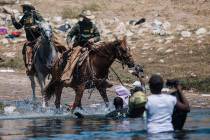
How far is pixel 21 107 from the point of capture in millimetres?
21344

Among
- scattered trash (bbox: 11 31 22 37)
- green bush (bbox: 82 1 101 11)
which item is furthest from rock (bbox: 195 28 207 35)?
green bush (bbox: 82 1 101 11)

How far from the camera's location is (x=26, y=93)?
25719mm

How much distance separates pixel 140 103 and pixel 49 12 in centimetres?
2745

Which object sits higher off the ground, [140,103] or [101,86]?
[140,103]

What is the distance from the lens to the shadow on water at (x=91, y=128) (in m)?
13.6

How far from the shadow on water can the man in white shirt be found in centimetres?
12

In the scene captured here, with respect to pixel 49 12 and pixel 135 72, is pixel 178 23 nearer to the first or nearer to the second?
pixel 49 12

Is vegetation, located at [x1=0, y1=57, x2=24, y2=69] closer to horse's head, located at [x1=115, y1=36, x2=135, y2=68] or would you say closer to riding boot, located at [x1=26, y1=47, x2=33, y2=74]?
riding boot, located at [x1=26, y1=47, x2=33, y2=74]

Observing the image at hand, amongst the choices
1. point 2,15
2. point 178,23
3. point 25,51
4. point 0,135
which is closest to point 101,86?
point 25,51

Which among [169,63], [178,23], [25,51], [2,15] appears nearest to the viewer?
[25,51]

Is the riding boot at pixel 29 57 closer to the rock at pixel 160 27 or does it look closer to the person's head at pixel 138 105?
the person's head at pixel 138 105

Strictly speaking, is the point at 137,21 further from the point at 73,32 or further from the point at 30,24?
the point at 73,32

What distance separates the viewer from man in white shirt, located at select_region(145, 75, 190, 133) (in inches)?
480

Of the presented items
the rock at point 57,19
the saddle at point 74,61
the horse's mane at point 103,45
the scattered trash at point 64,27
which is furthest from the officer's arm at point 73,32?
the rock at point 57,19
